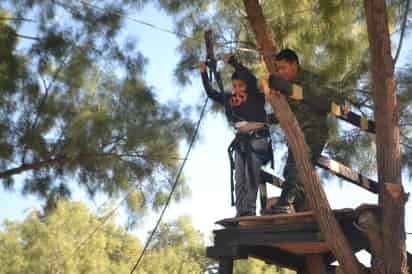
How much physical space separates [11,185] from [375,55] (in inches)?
114

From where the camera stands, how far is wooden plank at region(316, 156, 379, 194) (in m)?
3.14

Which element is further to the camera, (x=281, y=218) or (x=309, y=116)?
(x=309, y=116)

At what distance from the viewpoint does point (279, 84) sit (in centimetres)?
292

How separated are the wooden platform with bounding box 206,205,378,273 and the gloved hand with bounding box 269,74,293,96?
22.9 inches

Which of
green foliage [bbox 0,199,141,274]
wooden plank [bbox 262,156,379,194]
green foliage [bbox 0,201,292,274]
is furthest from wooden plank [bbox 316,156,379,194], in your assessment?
green foliage [bbox 0,199,141,274]

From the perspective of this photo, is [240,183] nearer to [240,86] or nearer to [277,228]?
[277,228]

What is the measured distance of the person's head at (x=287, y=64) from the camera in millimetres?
3385

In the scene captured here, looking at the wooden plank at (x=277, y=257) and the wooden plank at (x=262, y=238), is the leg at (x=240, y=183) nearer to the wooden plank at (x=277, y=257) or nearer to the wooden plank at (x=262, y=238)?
the wooden plank at (x=262, y=238)

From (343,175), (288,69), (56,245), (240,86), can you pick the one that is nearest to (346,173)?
(343,175)

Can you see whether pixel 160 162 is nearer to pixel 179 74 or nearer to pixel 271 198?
pixel 179 74

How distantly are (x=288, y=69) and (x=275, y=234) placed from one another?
85 cm

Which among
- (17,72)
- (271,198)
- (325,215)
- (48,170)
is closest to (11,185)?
(48,170)

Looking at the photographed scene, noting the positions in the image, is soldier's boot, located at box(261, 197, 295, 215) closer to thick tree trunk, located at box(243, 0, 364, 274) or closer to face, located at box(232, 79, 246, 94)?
thick tree trunk, located at box(243, 0, 364, 274)

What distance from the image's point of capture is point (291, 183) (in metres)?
3.47
